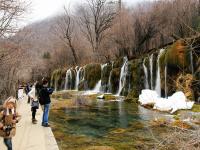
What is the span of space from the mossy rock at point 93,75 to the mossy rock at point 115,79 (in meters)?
5.61

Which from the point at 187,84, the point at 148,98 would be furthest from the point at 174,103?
the point at 148,98

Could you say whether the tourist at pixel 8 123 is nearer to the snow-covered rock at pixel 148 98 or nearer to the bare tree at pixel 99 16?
the snow-covered rock at pixel 148 98

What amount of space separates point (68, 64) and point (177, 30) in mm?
34153

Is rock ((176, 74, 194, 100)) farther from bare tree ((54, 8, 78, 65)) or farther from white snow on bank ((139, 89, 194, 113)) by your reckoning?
bare tree ((54, 8, 78, 65))

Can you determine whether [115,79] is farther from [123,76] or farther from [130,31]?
[130,31]

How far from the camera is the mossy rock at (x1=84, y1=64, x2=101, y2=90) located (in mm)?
44656

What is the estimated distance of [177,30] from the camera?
36.9m

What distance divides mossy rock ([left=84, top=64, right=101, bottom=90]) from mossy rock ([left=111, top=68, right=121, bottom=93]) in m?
5.61

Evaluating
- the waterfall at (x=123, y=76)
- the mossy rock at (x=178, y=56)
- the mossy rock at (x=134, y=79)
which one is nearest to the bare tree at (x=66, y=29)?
the waterfall at (x=123, y=76)

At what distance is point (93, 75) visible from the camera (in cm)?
4509

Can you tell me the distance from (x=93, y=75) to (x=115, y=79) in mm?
6964

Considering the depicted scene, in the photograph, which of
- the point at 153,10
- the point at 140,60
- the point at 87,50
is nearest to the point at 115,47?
the point at 153,10

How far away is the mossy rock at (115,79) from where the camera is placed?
1508 inches

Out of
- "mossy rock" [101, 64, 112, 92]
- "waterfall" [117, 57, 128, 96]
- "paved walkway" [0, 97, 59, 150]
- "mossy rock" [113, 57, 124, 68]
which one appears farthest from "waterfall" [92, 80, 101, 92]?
"paved walkway" [0, 97, 59, 150]
